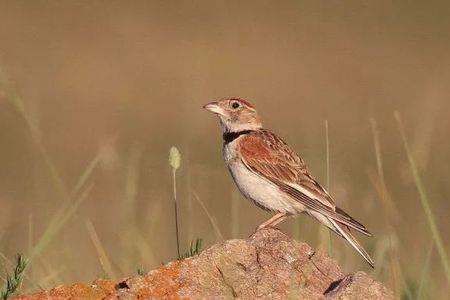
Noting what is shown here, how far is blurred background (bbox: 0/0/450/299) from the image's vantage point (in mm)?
8039

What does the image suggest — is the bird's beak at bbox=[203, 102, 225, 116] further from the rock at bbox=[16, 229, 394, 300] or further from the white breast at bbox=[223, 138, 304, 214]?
the rock at bbox=[16, 229, 394, 300]

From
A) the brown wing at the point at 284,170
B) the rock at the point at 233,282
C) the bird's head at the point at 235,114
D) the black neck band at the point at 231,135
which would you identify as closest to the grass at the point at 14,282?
the rock at the point at 233,282

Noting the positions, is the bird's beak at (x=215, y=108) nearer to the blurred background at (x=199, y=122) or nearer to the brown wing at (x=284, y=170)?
the blurred background at (x=199, y=122)

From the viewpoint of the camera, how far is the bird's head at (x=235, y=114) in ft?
30.9

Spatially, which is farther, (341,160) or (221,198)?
(341,160)

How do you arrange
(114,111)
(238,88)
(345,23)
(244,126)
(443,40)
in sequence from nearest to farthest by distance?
(244,126)
(114,111)
(238,88)
(443,40)
(345,23)

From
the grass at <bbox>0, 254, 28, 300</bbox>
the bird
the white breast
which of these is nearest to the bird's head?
the bird

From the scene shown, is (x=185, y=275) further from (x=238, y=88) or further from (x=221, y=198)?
(x=238, y=88)

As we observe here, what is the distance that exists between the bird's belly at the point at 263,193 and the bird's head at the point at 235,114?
68cm

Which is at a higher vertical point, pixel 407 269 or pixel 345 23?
pixel 407 269

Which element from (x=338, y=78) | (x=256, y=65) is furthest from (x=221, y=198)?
(x=256, y=65)

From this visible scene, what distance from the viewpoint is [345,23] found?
38.5 meters

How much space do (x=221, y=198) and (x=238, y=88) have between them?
38.5ft

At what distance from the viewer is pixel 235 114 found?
9.45 metres
